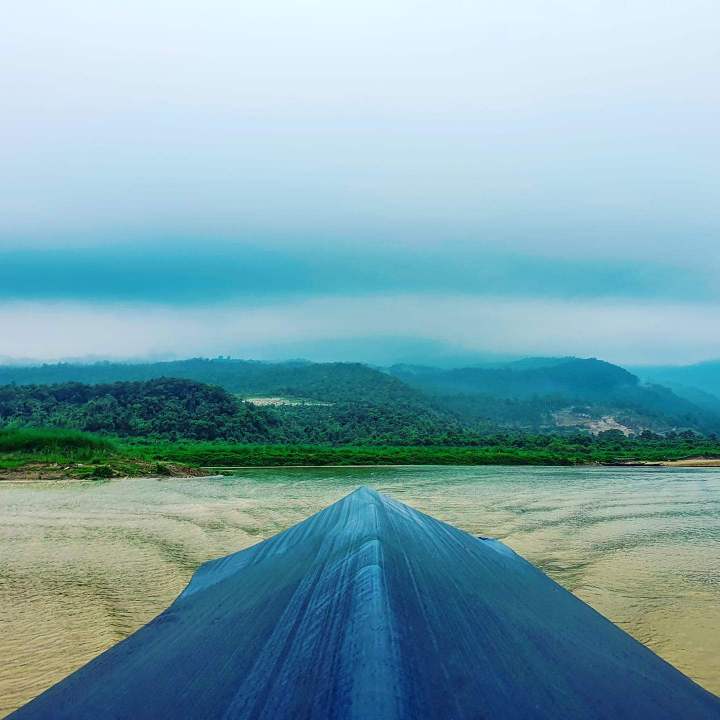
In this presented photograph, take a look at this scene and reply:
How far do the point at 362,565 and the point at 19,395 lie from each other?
4652 cm

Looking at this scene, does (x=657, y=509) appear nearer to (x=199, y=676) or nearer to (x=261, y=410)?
(x=199, y=676)

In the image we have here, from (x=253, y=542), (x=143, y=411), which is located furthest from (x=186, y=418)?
(x=253, y=542)

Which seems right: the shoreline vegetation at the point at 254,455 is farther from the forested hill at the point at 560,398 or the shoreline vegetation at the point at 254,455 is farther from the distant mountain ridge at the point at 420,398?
the forested hill at the point at 560,398

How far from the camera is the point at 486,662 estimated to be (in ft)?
7.36

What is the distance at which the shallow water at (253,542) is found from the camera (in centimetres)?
446

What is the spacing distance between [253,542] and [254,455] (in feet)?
59.8

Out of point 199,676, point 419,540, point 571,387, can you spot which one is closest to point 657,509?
point 419,540

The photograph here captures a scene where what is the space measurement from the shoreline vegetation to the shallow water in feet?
8.25

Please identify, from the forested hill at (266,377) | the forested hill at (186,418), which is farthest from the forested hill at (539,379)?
the forested hill at (186,418)

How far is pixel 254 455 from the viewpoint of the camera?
1027 inches

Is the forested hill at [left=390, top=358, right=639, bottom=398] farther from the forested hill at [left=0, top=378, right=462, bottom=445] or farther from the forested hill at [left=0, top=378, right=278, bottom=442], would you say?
the forested hill at [left=0, top=378, right=278, bottom=442]

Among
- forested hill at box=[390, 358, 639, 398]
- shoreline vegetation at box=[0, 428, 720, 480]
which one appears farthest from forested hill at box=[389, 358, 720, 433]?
shoreline vegetation at box=[0, 428, 720, 480]

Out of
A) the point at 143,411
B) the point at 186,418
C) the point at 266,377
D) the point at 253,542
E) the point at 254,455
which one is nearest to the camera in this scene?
the point at 253,542

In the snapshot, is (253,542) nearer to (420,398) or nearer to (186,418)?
(186,418)
